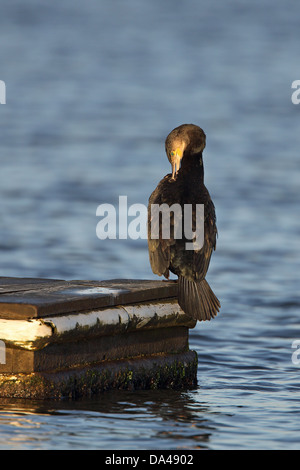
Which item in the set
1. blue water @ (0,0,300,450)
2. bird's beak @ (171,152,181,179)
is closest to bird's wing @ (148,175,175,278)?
bird's beak @ (171,152,181,179)

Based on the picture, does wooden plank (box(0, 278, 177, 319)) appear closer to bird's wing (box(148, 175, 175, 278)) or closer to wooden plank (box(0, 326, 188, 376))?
bird's wing (box(148, 175, 175, 278))

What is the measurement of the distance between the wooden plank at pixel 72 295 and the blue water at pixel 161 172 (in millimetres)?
585

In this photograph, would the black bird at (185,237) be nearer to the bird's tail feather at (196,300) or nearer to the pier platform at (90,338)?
the bird's tail feather at (196,300)

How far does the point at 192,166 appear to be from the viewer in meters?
8.00

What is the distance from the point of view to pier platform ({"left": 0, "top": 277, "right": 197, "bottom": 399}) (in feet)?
22.9

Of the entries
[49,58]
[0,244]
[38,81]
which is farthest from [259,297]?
[49,58]

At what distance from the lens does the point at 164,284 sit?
7.87 metres

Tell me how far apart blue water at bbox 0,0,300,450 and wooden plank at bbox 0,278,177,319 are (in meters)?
0.59

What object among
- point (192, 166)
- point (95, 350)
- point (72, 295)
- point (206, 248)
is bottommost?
point (95, 350)

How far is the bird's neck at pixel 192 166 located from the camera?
799 cm

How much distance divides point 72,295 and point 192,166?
1.36 meters

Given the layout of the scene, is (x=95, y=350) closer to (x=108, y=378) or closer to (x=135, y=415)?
(x=108, y=378)

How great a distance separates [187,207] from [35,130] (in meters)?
17.4

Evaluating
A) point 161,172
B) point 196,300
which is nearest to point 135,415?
point 196,300
